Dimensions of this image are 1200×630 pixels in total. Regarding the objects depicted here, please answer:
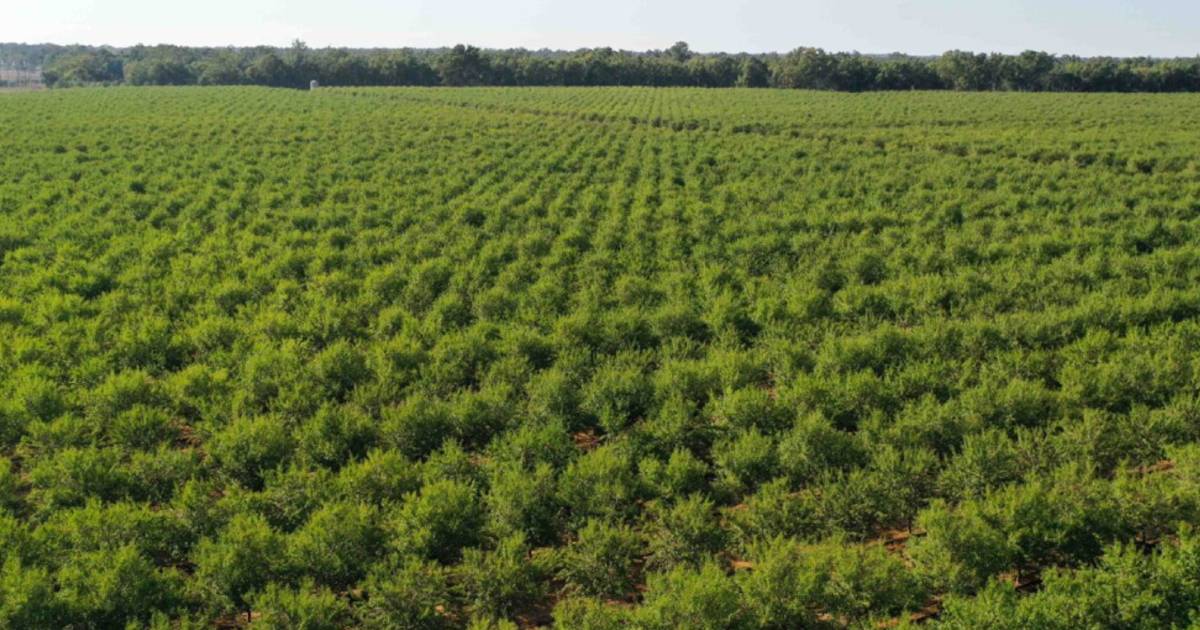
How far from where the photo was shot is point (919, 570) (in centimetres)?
548

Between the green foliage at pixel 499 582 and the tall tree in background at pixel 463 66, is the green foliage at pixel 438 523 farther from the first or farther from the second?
the tall tree in background at pixel 463 66

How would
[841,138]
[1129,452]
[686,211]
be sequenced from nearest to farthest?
[1129,452] < [686,211] < [841,138]

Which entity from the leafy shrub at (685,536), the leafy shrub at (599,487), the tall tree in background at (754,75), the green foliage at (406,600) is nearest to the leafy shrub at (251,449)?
the green foliage at (406,600)

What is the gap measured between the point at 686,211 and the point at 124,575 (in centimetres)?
1294

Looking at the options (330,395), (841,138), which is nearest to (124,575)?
(330,395)

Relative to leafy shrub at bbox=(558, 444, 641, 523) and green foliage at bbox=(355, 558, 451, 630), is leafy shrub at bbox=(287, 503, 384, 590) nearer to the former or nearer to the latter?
green foliage at bbox=(355, 558, 451, 630)

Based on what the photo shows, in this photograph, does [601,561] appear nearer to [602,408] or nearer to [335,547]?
[335,547]

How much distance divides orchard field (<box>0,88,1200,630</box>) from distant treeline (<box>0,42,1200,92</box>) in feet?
211

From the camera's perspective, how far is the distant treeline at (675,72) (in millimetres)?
72562

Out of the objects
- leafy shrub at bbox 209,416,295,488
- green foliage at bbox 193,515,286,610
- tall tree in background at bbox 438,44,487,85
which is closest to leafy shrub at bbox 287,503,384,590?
green foliage at bbox 193,515,286,610

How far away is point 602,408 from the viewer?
8.08m

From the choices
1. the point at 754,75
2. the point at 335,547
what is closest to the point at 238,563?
the point at 335,547

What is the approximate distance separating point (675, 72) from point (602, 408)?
279ft

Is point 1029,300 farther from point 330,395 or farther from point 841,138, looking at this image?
point 841,138
